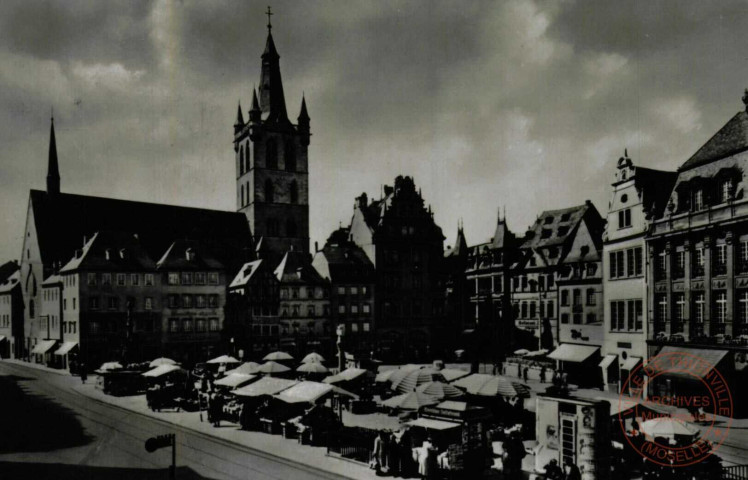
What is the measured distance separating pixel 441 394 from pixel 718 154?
71.1 feet

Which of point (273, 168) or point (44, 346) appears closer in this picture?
point (44, 346)

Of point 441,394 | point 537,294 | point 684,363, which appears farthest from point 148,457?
point 537,294

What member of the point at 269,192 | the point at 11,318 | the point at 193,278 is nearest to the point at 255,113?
the point at 269,192

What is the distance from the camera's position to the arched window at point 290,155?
83500 millimetres

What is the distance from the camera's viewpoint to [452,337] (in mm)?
69688

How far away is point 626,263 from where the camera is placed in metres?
39.8

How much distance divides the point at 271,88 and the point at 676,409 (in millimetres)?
65947

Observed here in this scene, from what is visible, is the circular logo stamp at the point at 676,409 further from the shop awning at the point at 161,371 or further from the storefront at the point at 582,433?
the shop awning at the point at 161,371

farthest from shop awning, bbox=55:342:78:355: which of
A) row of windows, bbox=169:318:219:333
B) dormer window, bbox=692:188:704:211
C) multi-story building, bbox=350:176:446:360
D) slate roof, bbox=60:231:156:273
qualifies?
dormer window, bbox=692:188:704:211

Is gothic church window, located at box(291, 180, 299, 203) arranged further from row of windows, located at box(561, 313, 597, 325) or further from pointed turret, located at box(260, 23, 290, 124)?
row of windows, located at box(561, 313, 597, 325)

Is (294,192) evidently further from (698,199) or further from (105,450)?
(105,450)

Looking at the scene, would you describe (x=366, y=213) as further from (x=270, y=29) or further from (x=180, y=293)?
(x=270, y=29)

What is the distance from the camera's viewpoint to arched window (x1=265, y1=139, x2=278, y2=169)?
269 feet

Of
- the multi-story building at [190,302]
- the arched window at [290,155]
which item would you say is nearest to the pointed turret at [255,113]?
the arched window at [290,155]
